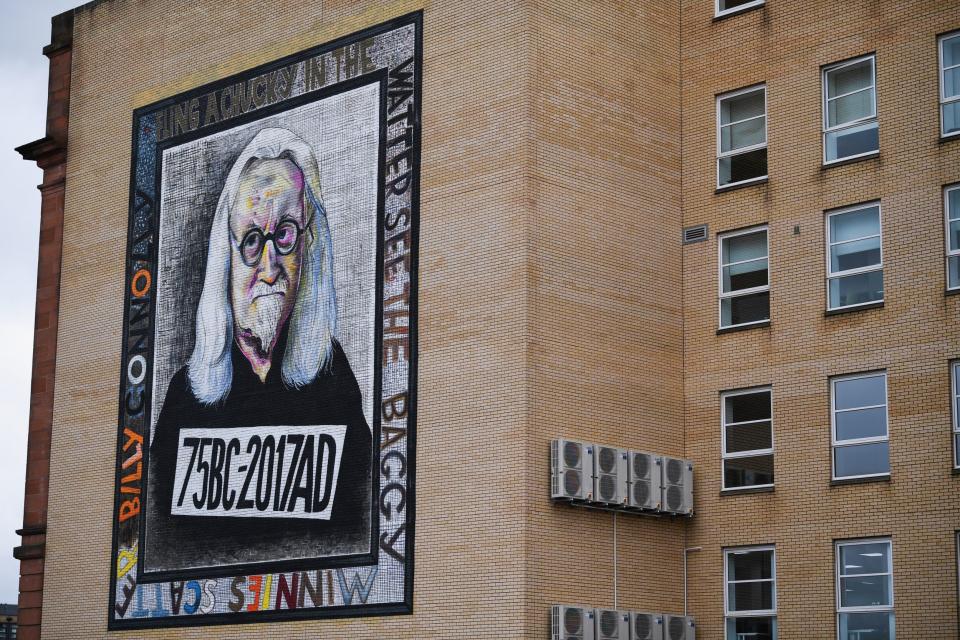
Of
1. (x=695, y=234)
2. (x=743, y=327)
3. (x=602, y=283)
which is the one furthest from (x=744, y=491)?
(x=695, y=234)

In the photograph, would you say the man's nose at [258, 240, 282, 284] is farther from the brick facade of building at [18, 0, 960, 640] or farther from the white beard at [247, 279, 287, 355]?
the brick facade of building at [18, 0, 960, 640]

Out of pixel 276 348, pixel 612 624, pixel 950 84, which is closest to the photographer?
pixel 612 624

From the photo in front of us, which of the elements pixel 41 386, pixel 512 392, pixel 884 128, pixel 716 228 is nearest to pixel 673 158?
pixel 716 228

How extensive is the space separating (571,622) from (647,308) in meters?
6.77

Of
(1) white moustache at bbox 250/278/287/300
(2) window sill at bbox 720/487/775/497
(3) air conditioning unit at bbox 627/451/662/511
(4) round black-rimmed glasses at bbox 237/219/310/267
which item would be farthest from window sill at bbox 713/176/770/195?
(1) white moustache at bbox 250/278/287/300

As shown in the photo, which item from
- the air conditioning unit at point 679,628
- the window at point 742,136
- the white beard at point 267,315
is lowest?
the air conditioning unit at point 679,628

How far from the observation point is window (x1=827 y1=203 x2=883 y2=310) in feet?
100

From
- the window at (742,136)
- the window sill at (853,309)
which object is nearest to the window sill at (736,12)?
the window at (742,136)

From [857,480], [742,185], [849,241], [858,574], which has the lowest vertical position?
[858,574]

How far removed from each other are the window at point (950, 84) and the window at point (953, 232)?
1.13 metres

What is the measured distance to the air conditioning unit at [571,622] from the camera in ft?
93.0

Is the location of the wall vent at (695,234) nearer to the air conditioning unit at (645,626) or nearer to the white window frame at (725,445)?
the white window frame at (725,445)

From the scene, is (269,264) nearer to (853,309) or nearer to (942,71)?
(853,309)

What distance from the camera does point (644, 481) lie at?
30.6 meters
